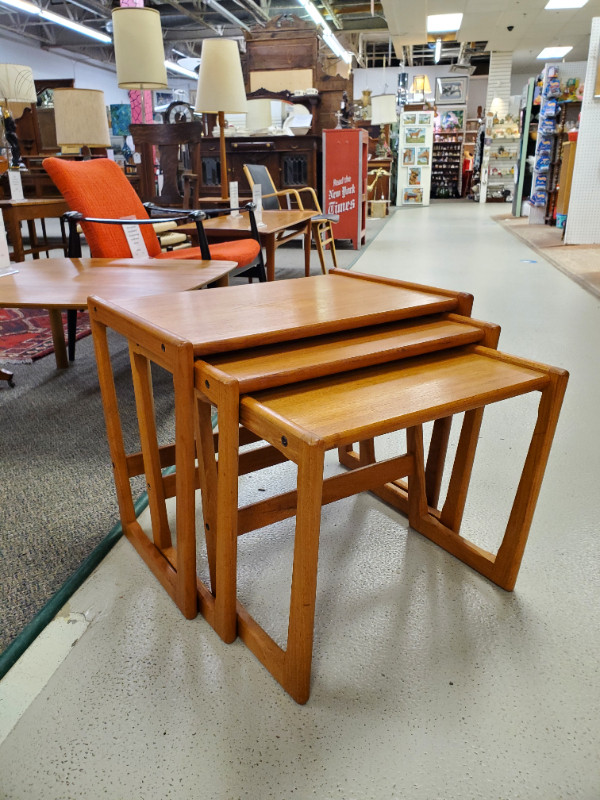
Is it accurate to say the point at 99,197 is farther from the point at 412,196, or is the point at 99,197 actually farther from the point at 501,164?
the point at 501,164

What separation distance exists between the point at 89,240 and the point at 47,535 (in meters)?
1.85

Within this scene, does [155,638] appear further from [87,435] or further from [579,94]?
[579,94]

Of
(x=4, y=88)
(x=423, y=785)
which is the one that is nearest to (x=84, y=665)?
(x=423, y=785)

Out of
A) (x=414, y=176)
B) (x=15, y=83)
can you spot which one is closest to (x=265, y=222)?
(x=15, y=83)

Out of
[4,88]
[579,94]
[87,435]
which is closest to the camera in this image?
[87,435]

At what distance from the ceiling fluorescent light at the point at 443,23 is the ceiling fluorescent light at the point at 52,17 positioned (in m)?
7.98

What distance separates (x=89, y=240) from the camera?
298cm

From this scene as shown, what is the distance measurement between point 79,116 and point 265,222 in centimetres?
246

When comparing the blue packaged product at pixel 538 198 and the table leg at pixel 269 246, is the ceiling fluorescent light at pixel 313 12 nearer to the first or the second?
the blue packaged product at pixel 538 198

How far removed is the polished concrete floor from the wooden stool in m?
0.06

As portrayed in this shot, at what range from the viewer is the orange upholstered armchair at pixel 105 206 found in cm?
294

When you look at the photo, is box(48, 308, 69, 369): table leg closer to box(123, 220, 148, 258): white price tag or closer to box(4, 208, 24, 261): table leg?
box(123, 220, 148, 258): white price tag

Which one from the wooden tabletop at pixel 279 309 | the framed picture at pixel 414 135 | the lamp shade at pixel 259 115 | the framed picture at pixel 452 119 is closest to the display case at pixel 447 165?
the framed picture at pixel 452 119

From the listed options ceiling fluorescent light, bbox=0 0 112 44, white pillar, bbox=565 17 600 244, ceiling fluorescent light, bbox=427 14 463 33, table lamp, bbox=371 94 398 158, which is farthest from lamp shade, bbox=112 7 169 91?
ceiling fluorescent light, bbox=427 14 463 33
